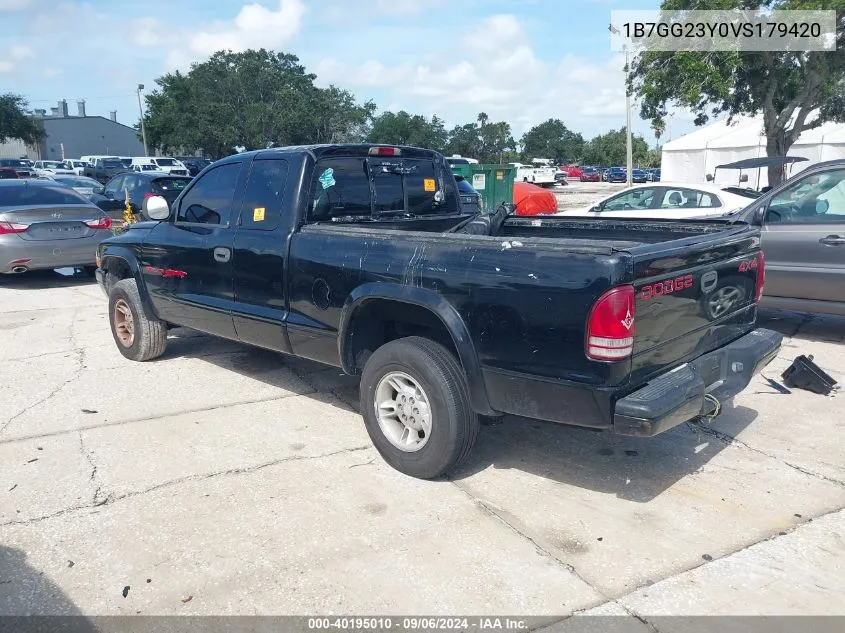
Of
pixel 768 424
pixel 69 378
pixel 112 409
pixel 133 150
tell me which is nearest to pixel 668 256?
pixel 768 424

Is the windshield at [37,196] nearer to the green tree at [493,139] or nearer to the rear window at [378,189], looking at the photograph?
the rear window at [378,189]

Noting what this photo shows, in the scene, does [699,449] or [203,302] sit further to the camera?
[203,302]

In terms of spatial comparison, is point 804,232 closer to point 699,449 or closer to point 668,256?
point 699,449

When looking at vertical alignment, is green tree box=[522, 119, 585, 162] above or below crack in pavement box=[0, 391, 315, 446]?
above

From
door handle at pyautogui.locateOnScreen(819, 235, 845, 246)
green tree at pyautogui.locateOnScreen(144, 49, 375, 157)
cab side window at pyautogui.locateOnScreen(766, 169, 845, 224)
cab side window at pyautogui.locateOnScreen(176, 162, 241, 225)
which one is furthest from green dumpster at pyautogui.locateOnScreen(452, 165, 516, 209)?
green tree at pyautogui.locateOnScreen(144, 49, 375, 157)

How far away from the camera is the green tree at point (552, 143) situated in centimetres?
9337

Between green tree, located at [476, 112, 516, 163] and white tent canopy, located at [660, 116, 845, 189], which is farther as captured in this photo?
green tree, located at [476, 112, 516, 163]

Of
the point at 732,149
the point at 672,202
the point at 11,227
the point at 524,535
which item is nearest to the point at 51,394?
the point at 524,535

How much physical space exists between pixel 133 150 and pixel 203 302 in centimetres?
9615

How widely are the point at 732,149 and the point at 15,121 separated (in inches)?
2217

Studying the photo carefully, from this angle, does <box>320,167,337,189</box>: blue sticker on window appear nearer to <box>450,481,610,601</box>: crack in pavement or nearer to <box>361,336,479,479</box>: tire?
<box>361,336,479,479</box>: tire

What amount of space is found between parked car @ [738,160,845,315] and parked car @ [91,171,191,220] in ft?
36.8

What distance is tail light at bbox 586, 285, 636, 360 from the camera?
327cm

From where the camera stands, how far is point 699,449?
15.3 feet
